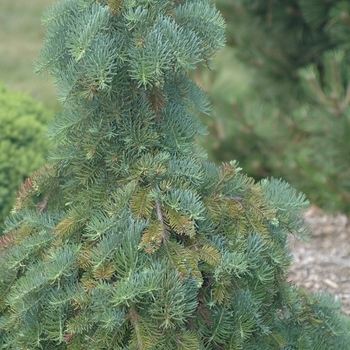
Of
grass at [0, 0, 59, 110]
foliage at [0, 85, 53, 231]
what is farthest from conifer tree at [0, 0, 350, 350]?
grass at [0, 0, 59, 110]

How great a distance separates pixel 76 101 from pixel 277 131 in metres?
4.40

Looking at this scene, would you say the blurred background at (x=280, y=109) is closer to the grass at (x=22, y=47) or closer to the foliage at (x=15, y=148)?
the foliage at (x=15, y=148)

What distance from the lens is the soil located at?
368cm

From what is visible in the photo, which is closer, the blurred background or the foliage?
the foliage

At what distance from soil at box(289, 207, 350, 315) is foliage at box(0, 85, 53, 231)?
6.47 feet

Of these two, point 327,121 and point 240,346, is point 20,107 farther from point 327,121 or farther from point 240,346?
point 240,346

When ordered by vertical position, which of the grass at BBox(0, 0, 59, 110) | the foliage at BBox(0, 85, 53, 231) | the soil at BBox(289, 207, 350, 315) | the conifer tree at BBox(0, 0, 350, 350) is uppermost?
the conifer tree at BBox(0, 0, 350, 350)

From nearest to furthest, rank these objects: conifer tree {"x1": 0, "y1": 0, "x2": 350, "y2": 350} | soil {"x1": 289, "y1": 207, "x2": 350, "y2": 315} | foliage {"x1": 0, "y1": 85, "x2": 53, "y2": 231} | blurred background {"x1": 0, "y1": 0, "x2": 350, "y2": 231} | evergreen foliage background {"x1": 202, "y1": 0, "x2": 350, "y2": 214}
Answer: conifer tree {"x1": 0, "y1": 0, "x2": 350, "y2": 350} → soil {"x1": 289, "y1": 207, "x2": 350, "y2": 315} → foliage {"x1": 0, "y1": 85, "x2": 53, "y2": 231} → blurred background {"x1": 0, "y1": 0, "x2": 350, "y2": 231} → evergreen foliage background {"x1": 202, "y1": 0, "x2": 350, "y2": 214}

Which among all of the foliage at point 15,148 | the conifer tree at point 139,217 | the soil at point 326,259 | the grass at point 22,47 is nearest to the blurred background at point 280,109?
the foliage at point 15,148

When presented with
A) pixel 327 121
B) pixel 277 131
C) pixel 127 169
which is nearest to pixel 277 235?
pixel 127 169

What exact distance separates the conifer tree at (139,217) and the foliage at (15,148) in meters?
2.07

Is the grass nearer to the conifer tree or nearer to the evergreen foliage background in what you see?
the evergreen foliage background

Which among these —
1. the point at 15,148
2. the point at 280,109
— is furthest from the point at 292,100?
the point at 15,148

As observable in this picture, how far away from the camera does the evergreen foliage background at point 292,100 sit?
5117 millimetres
